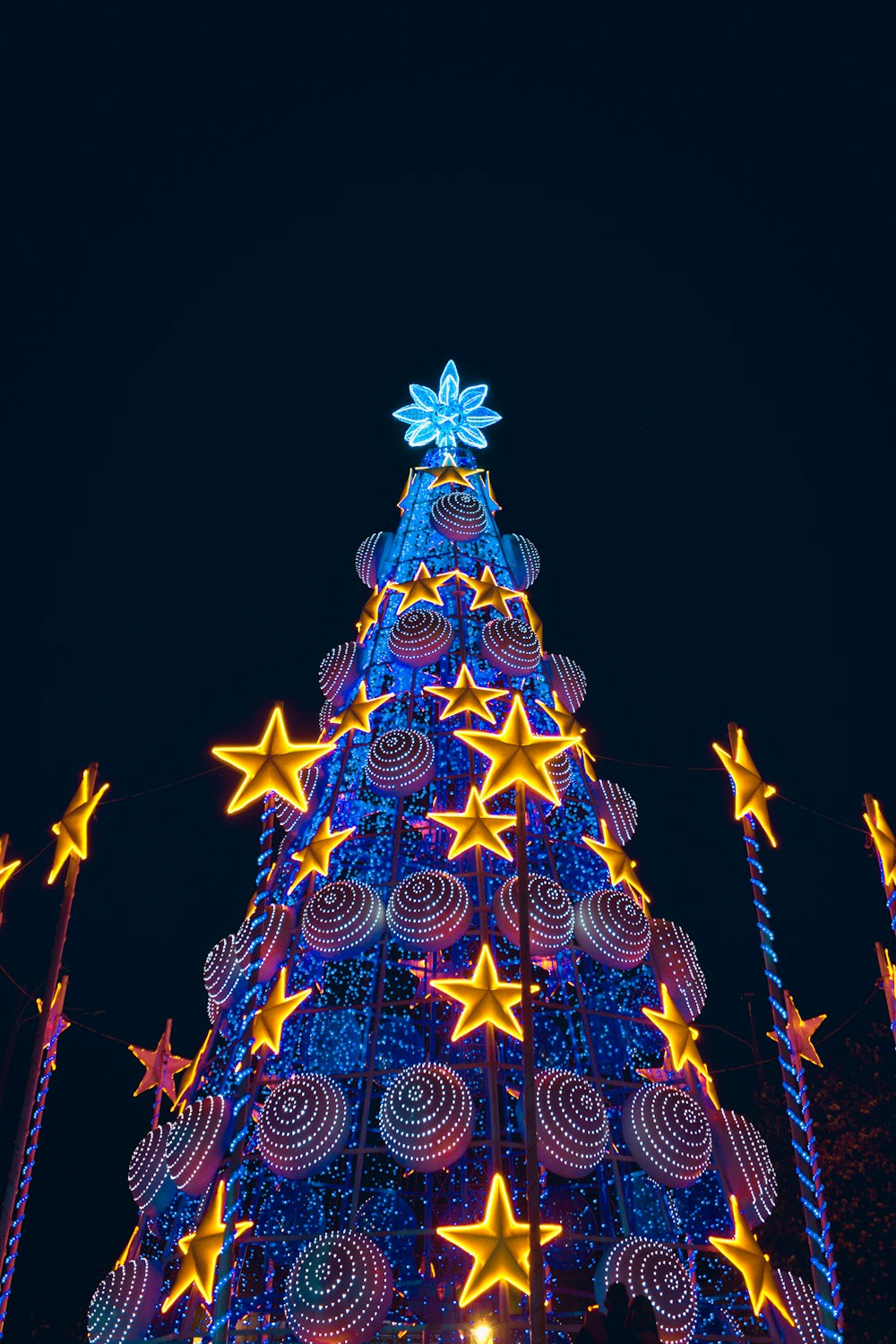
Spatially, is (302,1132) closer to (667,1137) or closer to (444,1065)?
(444,1065)

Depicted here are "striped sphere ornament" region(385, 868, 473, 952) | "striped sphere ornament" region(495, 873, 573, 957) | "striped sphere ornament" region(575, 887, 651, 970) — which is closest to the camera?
"striped sphere ornament" region(385, 868, 473, 952)

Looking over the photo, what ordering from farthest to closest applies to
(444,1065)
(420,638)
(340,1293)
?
(420,638) → (444,1065) → (340,1293)

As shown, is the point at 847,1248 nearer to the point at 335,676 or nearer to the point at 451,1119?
the point at 451,1119

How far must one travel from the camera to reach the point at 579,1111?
29.9 ft

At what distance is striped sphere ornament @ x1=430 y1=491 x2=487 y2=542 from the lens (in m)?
13.7

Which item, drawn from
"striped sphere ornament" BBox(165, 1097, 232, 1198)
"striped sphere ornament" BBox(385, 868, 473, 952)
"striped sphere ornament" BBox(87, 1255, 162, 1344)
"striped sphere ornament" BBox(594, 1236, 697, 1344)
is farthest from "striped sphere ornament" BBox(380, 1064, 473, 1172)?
"striped sphere ornament" BBox(87, 1255, 162, 1344)

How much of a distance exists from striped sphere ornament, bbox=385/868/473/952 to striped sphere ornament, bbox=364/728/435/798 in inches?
50.4

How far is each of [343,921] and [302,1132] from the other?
1953 mm

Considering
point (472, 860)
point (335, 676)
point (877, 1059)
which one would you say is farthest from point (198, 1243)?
point (877, 1059)

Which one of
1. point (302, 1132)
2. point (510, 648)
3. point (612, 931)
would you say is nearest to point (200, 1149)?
point (302, 1132)

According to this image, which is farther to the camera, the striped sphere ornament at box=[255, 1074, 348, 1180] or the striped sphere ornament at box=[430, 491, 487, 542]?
the striped sphere ornament at box=[430, 491, 487, 542]

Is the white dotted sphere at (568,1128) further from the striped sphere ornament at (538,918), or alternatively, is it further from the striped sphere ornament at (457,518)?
the striped sphere ornament at (457,518)

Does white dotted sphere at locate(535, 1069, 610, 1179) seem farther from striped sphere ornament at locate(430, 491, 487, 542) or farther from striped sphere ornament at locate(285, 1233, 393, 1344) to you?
striped sphere ornament at locate(430, 491, 487, 542)

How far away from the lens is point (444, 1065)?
9.42 meters
